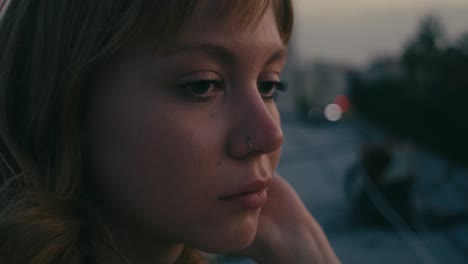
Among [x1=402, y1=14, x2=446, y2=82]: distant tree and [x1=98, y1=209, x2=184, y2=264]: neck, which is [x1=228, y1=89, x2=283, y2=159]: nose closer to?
[x1=98, y1=209, x2=184, y2=264]: neck

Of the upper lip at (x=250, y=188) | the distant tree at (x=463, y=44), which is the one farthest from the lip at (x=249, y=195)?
the distant tree at (x=463, y=44)

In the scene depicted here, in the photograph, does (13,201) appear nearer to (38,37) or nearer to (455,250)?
(38,37)

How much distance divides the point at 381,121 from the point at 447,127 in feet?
19.4

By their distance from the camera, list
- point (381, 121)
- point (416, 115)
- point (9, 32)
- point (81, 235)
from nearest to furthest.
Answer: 1. point (81, 235)
2. point (9, 32)
3. point (416, 115)
4. point (381, 121)

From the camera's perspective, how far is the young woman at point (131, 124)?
2.89 feet

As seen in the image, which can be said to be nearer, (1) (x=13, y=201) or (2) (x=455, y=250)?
(1) (x=13, y=201)

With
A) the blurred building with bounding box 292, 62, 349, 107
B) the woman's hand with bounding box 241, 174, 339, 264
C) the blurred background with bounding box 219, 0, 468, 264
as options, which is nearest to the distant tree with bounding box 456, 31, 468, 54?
the blurred background with bounding box 219, 0, 468, 264

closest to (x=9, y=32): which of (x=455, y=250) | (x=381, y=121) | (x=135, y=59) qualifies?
(x=135, y=59)

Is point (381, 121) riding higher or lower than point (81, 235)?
lower

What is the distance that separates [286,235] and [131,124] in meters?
0.62

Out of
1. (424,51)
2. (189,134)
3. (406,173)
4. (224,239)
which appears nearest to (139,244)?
(224,239)

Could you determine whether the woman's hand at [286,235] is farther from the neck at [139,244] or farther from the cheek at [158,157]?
the cheek at [158,157]

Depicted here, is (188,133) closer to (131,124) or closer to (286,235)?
(131,124)

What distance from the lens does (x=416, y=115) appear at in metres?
9.37
